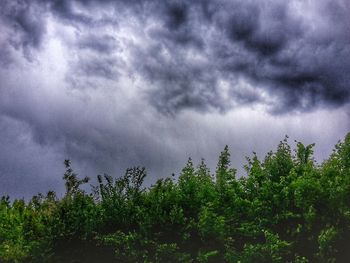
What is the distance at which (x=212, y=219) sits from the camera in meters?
19.1

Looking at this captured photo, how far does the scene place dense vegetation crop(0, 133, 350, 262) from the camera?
17.9m

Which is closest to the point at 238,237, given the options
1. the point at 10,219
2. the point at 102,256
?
the point at 102,256

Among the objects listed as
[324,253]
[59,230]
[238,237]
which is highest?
[59,230]

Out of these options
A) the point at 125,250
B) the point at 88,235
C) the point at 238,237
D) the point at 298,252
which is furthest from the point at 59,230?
the point at 298,252

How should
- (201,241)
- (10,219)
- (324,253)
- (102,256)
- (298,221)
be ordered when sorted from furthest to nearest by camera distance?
(10,219) < (102,256) < (201,241) < (298,221) < (324,253)

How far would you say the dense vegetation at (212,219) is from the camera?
17.9 metres

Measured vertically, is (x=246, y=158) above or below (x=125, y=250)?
above

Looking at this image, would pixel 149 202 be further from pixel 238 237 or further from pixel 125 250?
pixel 238 237

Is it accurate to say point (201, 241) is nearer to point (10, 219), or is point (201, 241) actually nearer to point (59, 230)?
point (59, 230)

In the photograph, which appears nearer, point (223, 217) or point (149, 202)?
point (223, 217)

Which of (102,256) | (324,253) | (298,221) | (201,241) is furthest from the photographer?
(102,256)

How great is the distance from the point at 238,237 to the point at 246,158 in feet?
13.0

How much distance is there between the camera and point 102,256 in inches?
850

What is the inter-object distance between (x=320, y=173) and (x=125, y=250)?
9121 mm
